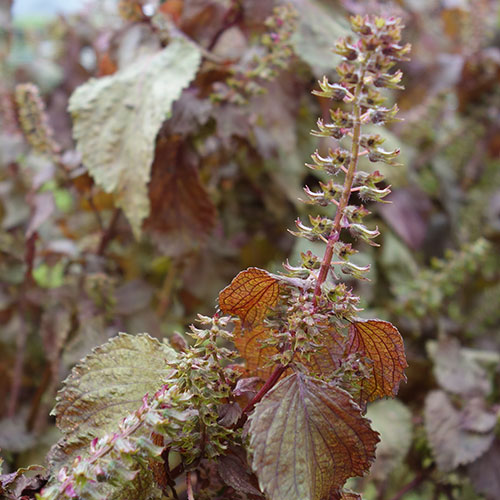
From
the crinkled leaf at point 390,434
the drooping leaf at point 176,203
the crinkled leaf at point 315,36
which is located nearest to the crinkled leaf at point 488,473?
the crinkled leaf at point 390,434

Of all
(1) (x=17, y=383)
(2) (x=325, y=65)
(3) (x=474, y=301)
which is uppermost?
(2) (x=325, y=65)

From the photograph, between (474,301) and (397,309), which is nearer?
(397,309)

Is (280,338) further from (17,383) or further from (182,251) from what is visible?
(17,383)

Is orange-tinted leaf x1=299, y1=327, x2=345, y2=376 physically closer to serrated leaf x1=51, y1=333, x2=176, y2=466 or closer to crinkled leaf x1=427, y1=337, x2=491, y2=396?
serrated leaf x1=51, y1=333, x2=176, y2=466

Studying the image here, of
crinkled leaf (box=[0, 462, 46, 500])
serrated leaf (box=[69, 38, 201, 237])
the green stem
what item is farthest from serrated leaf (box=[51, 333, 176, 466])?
serrated leaf (box=[69, 38, 201, 237])

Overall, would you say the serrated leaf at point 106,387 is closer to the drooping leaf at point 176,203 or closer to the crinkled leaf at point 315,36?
the drooping leaf at point 176,203

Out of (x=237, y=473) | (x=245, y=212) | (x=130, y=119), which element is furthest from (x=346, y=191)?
(x=245, y=212)

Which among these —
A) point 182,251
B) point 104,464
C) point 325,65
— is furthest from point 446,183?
point 104,464
